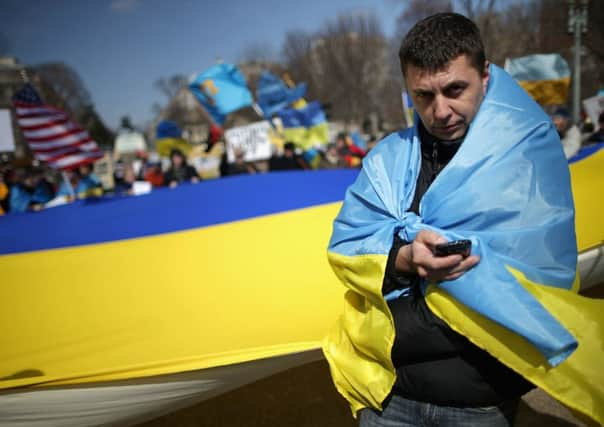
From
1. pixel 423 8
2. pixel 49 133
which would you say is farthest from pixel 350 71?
pixel 49 133

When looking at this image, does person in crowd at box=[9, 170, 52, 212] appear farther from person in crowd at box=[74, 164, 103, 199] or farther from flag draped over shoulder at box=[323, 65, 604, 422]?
flag draped over shoulder at box=[323, 65, 604, 422]

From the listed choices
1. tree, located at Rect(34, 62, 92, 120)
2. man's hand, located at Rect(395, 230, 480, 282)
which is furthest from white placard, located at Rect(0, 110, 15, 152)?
tree, located at Rect(34, 62, 92, 120)

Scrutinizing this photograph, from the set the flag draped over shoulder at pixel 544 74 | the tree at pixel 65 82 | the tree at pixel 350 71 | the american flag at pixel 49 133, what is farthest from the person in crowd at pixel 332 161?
the tree at pixel 65 82

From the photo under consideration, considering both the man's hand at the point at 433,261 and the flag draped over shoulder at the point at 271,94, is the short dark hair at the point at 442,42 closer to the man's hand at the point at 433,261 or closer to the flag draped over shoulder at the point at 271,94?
the man's hand at the point at 433,261

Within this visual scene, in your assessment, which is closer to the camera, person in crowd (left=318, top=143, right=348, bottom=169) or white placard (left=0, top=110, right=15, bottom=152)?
white placard (left=0, top=110, right=15, bottom=152)

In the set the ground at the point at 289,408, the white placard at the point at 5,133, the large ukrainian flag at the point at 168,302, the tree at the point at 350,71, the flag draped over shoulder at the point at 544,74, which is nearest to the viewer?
the large ukrainian flag at the point at 168,302

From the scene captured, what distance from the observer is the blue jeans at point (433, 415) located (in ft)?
3.86

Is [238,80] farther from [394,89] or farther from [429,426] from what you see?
[394,89]

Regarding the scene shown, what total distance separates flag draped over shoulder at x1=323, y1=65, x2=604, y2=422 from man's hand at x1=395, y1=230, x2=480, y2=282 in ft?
0.08

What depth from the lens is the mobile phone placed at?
Result: 3.31 ft

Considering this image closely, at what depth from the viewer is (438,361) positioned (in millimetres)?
1191

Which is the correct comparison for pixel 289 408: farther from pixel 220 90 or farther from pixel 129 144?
pixel 129 144

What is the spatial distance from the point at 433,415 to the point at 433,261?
18.5 inches

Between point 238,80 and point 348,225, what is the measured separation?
27.7 feet
